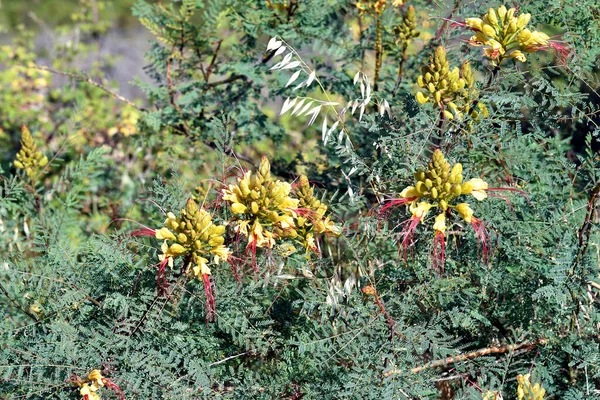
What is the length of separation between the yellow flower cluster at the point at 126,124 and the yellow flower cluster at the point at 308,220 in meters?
2.65

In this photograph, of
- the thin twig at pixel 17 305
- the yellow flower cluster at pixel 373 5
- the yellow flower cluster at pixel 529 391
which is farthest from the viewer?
the yellow flower cluster at pixel 373 5

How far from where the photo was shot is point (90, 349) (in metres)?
2.09

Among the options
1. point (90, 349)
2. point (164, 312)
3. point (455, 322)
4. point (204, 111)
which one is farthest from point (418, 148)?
point (204, 111)

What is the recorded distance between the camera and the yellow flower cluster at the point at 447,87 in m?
2.07

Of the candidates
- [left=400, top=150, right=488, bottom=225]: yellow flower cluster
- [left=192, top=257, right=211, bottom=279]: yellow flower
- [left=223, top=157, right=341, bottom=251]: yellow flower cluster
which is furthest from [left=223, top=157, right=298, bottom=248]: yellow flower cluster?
[left=400, top=150, right=488, bottom=225]: yellow flower cluster

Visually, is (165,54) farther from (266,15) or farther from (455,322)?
(455,322)

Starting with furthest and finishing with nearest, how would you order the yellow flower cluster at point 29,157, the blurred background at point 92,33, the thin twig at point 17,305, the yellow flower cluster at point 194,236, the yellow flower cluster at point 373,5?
the blurred background at point 92,33 → the yellow flower cluster at point 29,157 → the yellow flower cluster at point 373,5 → the thin twig at point 17,305 → the yellow flower cluster at point 194,236

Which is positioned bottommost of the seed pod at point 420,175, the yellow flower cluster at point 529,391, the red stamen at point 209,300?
the yellow flower cluster at point 529,391

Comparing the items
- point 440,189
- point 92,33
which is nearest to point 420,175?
point 440,189

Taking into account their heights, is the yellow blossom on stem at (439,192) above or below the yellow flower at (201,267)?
above

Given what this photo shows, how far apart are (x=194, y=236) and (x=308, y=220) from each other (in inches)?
17.0

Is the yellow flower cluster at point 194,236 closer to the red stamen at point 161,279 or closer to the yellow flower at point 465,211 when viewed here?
the red stamen at point 161,279

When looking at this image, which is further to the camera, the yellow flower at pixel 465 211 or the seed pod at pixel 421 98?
the seed pod at pixel 421 98

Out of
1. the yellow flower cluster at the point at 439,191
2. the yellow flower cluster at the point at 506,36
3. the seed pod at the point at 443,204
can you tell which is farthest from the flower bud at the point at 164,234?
the yellow flower cluster at the point at 506,36
